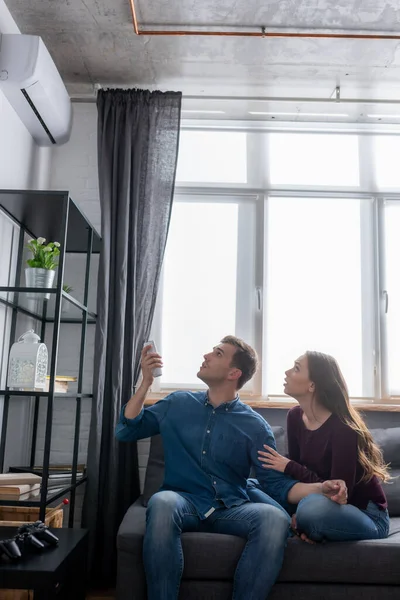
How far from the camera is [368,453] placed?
237cm

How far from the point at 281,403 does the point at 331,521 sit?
103cm

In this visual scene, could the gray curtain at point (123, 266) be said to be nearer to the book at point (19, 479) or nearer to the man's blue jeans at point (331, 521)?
the book at point (19, 479)

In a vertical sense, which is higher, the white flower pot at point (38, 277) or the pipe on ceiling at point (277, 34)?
the pipe on ceiling at point (277, 34)

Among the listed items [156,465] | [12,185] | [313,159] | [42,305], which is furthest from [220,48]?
[156,465]

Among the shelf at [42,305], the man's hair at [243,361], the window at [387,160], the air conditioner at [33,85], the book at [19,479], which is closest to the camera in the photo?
the book at [19,479]

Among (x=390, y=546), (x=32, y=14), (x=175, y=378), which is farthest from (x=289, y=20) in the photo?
(x=390, y=546)

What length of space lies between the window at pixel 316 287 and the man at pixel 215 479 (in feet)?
3.26

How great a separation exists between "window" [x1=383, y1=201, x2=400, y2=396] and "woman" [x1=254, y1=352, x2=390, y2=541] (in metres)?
1.11

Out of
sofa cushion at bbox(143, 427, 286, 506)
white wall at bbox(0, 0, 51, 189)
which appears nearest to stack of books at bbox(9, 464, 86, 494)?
sofa cushion at bbox(143, 427, 286, 506)

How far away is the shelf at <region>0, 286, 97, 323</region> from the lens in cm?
280

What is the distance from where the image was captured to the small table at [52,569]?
1758 millimetres

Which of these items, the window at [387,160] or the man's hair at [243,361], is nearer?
the man's hair at [243,361]

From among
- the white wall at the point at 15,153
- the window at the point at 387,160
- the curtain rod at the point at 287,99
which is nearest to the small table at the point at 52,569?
the white wall at the point at 15,153

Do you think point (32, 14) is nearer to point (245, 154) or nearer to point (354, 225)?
point (245, 154)
